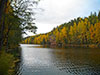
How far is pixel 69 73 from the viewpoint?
47.0 ft

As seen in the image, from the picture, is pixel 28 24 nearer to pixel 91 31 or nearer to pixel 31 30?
pixel 31 30

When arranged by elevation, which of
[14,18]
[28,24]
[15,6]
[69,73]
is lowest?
[69,73]

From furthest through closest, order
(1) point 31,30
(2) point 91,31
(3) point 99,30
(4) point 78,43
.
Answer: (4) point 78,43, (2) point 91,31, (3) point 99,30, (1) point 31,30

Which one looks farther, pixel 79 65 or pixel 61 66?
pixel 79 65

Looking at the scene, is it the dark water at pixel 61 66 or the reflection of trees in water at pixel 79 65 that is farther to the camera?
the reflection of trees in water at pixel 79 65

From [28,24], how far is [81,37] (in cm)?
6590

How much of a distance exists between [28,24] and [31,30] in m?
0.96

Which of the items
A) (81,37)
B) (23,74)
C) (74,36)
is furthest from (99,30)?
(23,74)

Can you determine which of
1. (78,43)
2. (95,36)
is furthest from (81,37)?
(95,36)

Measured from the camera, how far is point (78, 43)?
74.9 metres

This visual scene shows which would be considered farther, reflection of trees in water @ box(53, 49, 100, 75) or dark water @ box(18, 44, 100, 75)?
reflection of trees in water @ box(53, 49, 100, 75)

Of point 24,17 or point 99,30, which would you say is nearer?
point 24,17

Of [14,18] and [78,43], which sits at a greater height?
[14,18]

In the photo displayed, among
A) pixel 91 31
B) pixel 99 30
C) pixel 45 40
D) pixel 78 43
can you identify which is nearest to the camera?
pixel 99 30
